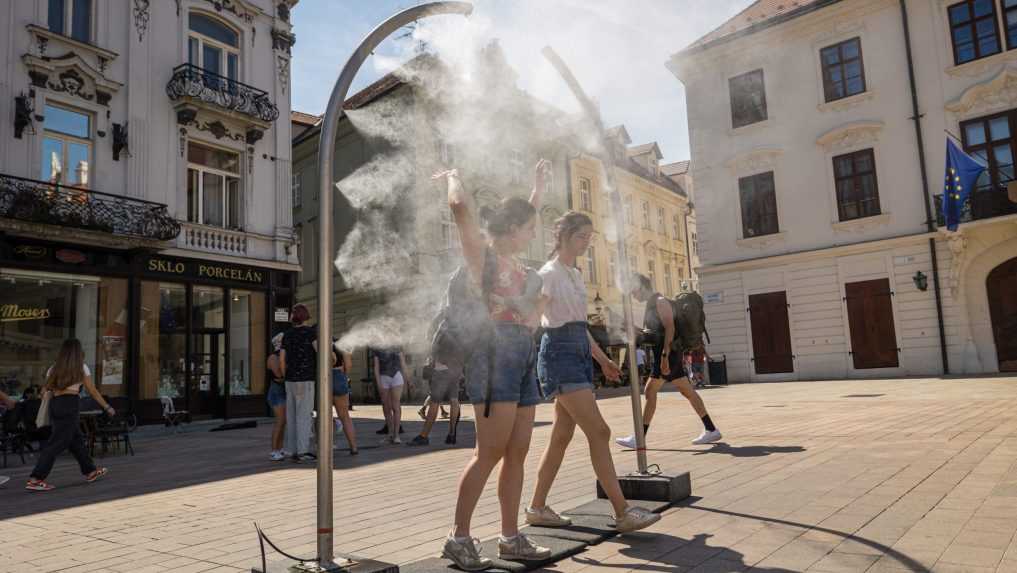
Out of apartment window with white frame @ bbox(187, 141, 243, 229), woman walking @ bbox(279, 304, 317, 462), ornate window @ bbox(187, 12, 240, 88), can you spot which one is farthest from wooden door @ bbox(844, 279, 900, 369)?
ornate window @ bbox(187, 12, 240, 88)

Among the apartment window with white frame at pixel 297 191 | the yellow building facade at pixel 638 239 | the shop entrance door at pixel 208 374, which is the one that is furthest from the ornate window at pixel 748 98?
the shop entrance door at pixel 208 374

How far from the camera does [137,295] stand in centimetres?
1719

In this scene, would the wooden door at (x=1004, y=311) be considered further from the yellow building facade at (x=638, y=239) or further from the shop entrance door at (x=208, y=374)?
the shop entrance door at (x=208, y=374)

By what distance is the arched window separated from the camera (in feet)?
63.6

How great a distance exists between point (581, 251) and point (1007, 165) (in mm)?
22418

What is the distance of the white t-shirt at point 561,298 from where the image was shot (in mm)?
4055

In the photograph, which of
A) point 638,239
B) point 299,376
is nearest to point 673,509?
point 638,239

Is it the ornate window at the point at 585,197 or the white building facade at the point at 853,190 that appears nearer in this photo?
the ornate window at the point at 585,197

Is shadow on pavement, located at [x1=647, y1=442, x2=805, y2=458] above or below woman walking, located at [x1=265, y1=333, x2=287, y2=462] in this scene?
below

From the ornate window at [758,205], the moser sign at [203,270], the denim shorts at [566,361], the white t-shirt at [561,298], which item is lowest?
the denim shorts at [566,361]

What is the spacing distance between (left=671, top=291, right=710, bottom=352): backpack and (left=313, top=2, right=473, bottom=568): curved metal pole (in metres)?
5.32

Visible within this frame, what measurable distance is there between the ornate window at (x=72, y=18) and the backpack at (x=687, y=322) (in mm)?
16326

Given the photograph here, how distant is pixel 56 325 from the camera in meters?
16.0

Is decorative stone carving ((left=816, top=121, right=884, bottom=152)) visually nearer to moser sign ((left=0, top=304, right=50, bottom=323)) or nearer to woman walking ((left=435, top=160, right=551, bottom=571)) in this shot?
woman walking ((left=435, top=160, right=551, bottom=571))
